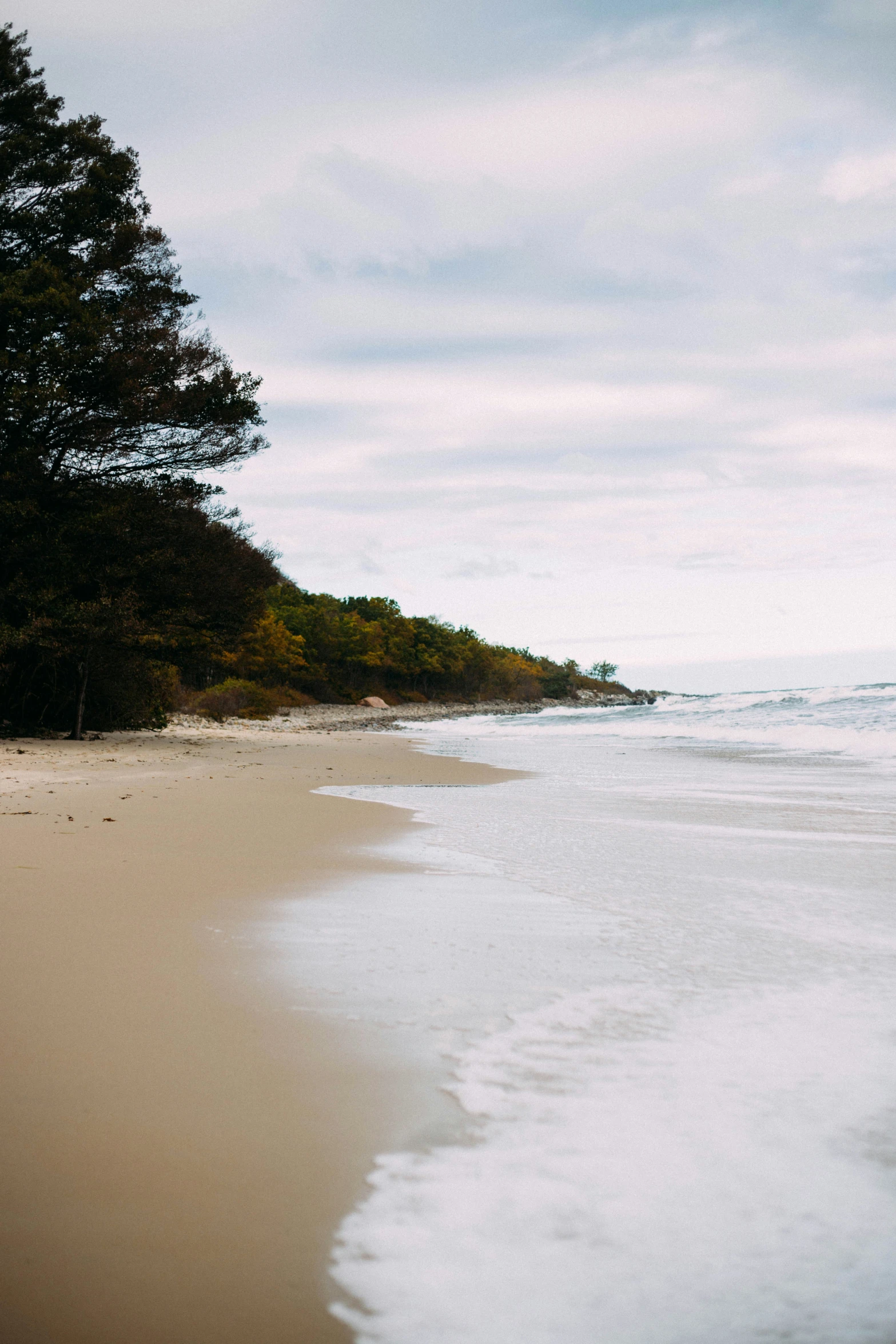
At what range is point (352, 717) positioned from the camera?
3622 centimetres

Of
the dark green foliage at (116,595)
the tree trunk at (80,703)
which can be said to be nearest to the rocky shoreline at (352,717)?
the dark green foliage at (116,595)

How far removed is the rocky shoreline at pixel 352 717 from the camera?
2370 cm

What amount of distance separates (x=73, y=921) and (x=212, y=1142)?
164 cm

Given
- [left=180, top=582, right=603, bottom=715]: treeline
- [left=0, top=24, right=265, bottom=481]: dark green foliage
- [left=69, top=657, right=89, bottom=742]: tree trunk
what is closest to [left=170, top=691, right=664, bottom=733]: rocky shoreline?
[left=180, top=582, right=603, bottom=715]: treeline

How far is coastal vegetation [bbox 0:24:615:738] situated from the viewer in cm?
1310

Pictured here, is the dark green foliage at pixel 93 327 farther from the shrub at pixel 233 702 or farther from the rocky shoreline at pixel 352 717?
the shrub at pixel 233 702

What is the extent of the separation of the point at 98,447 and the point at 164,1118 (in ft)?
47.8

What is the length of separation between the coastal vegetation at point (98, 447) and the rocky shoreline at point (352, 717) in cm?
584

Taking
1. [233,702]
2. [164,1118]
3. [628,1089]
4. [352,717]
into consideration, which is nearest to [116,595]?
[164,1118]

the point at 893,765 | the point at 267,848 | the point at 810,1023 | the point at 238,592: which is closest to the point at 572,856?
the point at 267,848

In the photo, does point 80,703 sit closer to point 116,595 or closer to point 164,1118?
point 116,595

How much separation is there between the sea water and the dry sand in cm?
12

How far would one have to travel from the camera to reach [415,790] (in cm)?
820

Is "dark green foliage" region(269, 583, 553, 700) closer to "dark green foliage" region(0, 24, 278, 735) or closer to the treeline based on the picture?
the treeline
